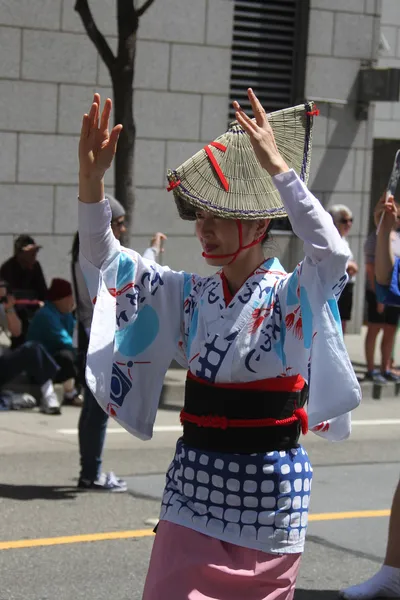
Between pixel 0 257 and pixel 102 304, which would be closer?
pixel 102 304

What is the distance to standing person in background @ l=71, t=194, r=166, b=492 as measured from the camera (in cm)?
688

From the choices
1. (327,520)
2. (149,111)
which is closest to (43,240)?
(149,111)

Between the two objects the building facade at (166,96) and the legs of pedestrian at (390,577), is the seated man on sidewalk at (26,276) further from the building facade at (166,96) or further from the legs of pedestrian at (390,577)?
the legs of pedestrian at (390,577)

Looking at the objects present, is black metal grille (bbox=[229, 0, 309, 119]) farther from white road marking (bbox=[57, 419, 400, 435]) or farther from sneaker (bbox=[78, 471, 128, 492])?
sneaker (bbox=[78, 471, 128, 492])

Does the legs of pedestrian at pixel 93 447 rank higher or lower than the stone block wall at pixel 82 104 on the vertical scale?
lower

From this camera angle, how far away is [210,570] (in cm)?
329

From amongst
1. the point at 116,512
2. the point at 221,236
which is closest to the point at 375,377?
the point at 116,512

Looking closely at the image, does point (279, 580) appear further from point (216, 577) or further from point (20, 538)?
point (20, 538)

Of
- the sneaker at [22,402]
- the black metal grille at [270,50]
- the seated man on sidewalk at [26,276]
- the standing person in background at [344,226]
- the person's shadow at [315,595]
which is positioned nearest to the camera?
the person's shadow at [315,595]

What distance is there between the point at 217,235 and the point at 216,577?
3.22 feet

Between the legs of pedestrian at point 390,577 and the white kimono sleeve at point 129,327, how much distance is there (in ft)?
6.15

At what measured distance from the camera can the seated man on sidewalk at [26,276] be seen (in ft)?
35.3

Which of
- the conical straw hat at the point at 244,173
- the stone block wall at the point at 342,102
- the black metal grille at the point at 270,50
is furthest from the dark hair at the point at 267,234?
the stone block wall at the point at 342,102

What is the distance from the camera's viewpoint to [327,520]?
21.9 feet
